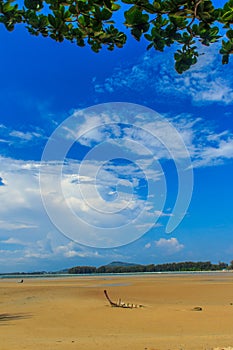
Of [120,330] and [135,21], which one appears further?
[120,330]

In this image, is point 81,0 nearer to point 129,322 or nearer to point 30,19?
point 30,19

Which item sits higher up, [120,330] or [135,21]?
[135,21]

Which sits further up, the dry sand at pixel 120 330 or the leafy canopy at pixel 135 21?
the leafy canopy at pixel 135 21

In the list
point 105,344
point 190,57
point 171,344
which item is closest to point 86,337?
point 105,344

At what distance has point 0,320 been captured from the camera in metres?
15.8

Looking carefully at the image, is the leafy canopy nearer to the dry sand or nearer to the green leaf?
the green leaf

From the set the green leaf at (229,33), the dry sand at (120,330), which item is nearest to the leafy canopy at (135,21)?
the green leaf at (229,33)

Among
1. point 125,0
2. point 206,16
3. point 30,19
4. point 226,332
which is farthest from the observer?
point 226,332

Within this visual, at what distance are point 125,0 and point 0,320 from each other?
52.1 ft

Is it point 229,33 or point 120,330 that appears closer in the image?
point 229,33

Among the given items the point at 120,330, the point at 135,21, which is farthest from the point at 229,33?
the point at 120,330

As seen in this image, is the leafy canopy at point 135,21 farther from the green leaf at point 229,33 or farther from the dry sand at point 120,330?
the dry sand at point 120,330

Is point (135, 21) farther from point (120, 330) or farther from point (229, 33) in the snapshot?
point (120, 330)

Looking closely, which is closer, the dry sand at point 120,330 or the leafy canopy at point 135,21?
the leafy canopy at point 135,21
